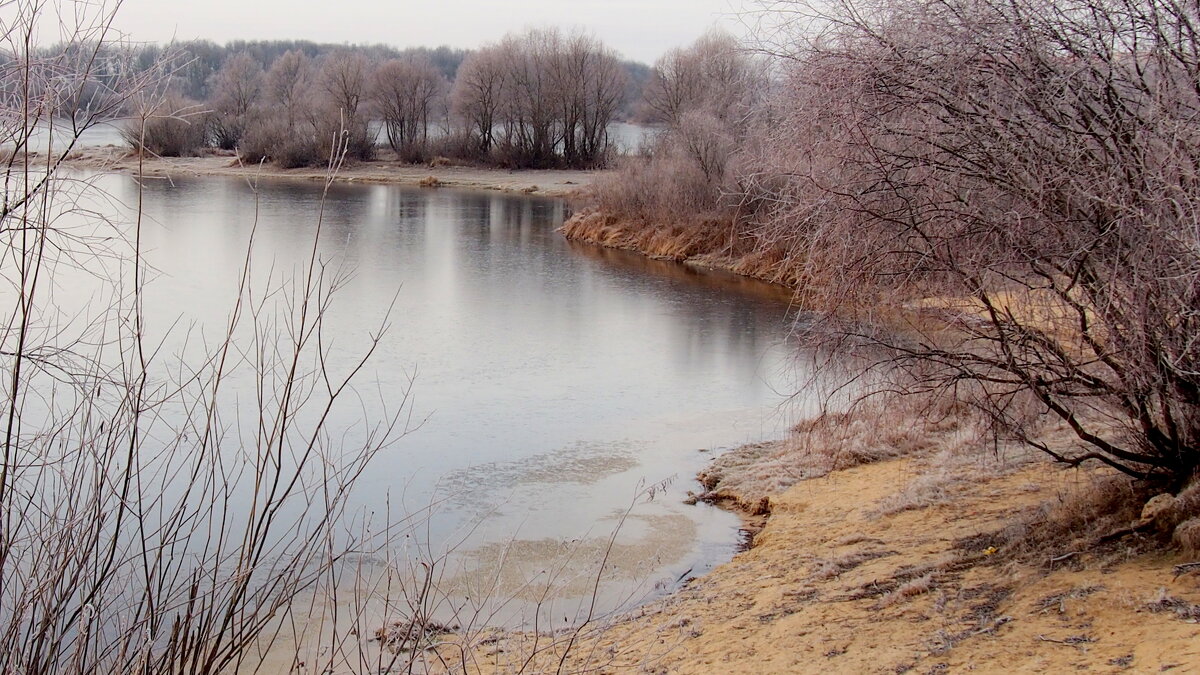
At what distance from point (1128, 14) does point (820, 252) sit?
2.03 meters

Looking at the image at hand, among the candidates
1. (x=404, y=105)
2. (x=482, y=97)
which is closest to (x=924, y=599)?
(x=482, y=97)

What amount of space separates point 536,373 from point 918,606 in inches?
316

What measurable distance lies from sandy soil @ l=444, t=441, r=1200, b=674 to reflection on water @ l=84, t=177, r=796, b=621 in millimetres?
736

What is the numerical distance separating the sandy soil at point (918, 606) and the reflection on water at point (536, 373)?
29.0 inches

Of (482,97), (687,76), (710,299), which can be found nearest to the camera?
(710,299)

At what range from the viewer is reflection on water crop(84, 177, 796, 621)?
338 inches

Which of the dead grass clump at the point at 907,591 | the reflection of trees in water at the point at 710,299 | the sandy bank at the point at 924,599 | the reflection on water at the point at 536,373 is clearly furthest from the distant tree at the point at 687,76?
the dead grass clump at the point at 907,591

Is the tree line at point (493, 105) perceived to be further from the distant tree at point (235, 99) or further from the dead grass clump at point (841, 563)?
the dead grass clump at point (841, 563)

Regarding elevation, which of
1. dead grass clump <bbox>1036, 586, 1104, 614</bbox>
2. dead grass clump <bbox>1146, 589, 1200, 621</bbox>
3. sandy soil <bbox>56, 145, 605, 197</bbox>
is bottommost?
dead grass clump <bbox>1036, 586, 1104, 614</bbox>

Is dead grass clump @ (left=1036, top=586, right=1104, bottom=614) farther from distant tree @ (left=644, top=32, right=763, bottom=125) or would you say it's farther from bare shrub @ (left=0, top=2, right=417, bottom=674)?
distant tree @ (left=644, top=32, right=763, bottom=125)

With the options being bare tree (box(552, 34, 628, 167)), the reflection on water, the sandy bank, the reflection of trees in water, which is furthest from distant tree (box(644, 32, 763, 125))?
the sandy bank

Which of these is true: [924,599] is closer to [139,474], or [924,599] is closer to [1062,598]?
[1062,598]

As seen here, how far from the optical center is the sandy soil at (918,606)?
5012 millimetres

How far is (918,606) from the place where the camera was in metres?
5.88
